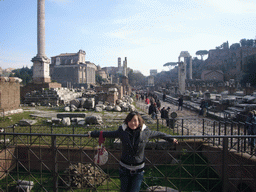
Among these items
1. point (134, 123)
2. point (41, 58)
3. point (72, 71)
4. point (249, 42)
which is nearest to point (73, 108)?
point (41, 58)

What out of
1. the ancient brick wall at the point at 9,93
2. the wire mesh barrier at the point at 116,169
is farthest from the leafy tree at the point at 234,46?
the wire mesh barrier at the point at 116,169

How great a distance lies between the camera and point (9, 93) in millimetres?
12820

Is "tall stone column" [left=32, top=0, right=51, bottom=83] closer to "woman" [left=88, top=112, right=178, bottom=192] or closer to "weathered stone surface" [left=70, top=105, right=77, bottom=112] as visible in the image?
"weathered stone surface" [left=70, top=105, right=77, bottom=112]

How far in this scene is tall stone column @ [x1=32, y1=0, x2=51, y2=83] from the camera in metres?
19.8

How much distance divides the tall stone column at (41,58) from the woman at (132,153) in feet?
62.9

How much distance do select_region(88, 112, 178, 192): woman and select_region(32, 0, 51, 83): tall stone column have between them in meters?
19.2

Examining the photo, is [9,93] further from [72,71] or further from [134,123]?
[72,71]

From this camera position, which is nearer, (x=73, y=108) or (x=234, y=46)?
(x=73, y=108)

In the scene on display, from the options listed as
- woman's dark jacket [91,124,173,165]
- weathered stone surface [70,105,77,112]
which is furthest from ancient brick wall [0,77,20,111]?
woman's dark jacket [91,124,173,165]

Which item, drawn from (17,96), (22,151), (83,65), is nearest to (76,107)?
(17,96)

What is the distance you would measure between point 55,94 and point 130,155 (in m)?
17.2

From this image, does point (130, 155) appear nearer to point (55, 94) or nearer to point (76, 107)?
point (76, 107)

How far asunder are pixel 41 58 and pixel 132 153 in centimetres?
1973

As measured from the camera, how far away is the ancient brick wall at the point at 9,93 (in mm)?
12244
